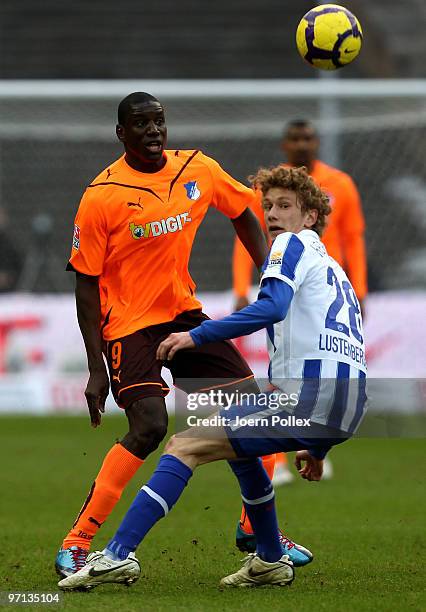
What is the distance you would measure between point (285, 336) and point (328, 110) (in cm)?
861

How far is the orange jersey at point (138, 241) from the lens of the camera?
5887 mm

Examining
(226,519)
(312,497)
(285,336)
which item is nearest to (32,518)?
(226,519)

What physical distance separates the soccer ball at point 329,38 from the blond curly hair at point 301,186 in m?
2.04

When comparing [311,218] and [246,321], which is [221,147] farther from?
[246,321]

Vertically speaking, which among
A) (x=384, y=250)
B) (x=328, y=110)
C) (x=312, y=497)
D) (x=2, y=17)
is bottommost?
(x=312, y=497)

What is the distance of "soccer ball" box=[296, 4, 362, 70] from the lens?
24.3 feet

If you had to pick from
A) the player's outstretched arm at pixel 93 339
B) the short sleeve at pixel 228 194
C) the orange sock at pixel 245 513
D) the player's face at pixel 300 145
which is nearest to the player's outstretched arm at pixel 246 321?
the player's outstretched arm at pixel 93 339

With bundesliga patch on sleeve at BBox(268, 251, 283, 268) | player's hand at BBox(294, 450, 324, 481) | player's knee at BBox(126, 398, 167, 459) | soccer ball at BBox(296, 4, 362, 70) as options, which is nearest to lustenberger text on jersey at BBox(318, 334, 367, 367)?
bundesliga patch on sleeve at BBox(268, 251, 283, 268)

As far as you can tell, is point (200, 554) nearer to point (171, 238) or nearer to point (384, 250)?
point (171, 238)

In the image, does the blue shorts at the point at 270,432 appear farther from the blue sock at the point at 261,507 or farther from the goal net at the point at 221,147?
the goal net at the point at 221,147

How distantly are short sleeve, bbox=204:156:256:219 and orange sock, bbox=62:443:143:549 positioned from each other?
138cm

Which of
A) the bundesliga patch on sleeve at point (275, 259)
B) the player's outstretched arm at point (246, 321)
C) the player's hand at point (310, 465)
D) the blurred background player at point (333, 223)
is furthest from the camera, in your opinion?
the blurred background player at point (333, 223)

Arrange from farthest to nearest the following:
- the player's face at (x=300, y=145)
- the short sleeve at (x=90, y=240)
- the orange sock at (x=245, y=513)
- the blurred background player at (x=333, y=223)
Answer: the blurred background player at (x=333, y=223) < the player's face at (x=300, y=145) < the orange sock at (x=245, y=513) < the short sleeve at (x=90, y=240)

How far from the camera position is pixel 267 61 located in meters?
18.4
